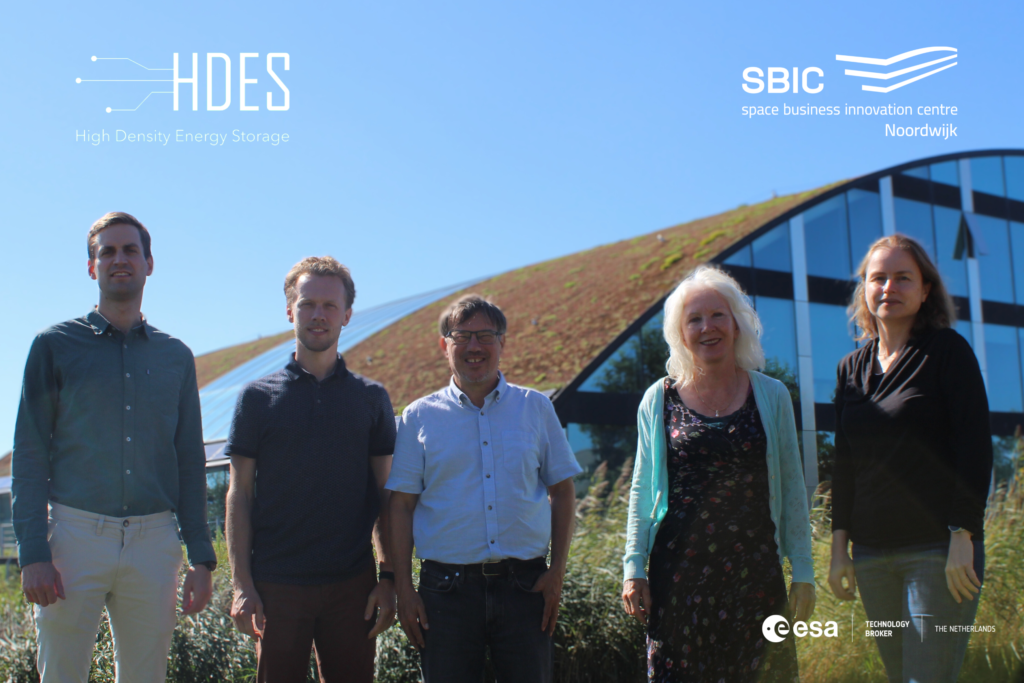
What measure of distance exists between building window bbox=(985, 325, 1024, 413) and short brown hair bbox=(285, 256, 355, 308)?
720 inches

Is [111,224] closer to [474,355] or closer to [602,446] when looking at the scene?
[474,355]

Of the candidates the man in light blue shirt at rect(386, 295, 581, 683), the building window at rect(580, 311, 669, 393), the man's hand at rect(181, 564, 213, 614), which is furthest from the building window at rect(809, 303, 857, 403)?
the man's hand at rect(181, 564, 213, 614)

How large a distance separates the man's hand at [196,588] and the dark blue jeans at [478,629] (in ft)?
3.13

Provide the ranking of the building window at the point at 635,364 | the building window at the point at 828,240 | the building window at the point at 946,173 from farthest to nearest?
the building window at the point at 946,173
the building window at the point at 828,240
the building window at the point at 635,364

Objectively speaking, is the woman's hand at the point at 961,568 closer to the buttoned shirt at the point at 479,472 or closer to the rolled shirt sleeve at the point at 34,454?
the buttoned shirt at the point at 479,472

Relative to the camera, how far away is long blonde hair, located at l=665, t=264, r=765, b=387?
9.89ft

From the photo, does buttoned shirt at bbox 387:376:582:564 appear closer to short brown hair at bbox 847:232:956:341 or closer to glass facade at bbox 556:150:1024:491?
short brown hair at bbox 847:232:956:341

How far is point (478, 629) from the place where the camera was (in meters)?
2.70

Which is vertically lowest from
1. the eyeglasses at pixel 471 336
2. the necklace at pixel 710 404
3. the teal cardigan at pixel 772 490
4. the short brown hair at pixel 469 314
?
the teal cardigan at pixel 772 490

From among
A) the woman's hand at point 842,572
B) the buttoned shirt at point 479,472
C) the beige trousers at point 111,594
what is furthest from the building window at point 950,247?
the beige trousers at point 111,594

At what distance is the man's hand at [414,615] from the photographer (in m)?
2.71

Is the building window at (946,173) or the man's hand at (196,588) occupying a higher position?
the building window at (946,173)

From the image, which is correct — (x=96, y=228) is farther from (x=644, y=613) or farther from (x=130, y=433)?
(x=644, y=613)

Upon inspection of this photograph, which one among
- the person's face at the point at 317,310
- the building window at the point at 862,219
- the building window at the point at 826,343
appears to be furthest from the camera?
the building window at the point at 862,219
